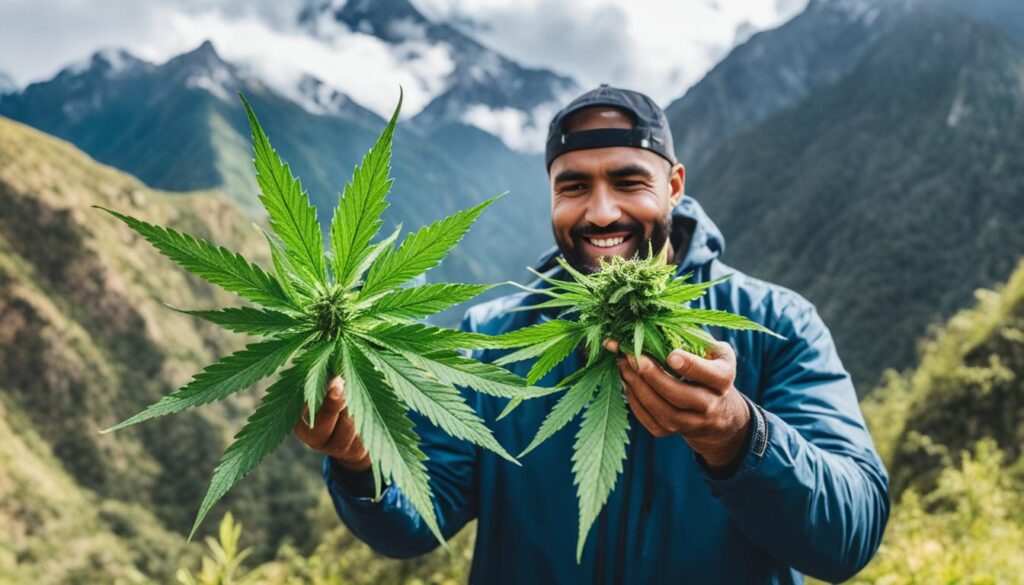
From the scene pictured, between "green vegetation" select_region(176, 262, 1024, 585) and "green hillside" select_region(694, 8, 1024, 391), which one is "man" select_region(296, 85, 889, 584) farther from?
"green hillside" select_region(694, 8, 1024, 391)

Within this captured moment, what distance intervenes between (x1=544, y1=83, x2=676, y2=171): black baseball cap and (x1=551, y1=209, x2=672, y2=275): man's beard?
0.35 m

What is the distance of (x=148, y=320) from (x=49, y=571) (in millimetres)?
53214

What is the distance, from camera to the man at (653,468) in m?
2.11

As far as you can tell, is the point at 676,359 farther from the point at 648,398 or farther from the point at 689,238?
the point at 689,238

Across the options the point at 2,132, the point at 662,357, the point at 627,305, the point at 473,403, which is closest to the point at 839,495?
the point at 662,357

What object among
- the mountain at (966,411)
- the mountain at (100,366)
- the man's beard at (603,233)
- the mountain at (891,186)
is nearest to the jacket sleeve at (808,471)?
the man's beard at (603,233)

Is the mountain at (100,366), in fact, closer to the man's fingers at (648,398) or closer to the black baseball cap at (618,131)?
the black baseball cap at (618,131)

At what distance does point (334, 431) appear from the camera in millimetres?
1929

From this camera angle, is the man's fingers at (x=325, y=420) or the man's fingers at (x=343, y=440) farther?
the man's fingers at (x=343, y=440)

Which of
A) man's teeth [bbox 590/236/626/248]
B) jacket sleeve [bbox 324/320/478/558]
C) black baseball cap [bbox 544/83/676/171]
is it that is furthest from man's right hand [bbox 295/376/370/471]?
black baseball cap [bbox 544/83/676/171]

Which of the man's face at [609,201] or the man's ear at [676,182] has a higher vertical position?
the man's ear at [676,182]

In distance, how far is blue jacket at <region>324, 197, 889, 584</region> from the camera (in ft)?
6.95

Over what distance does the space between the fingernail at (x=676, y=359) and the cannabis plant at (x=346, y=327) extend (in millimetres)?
Result: 446

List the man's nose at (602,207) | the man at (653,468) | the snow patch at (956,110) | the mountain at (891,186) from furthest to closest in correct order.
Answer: the snow patch at (956,110)
the mountain at (891,186)
the man's nose at (602,207)
the man at (653,468)
